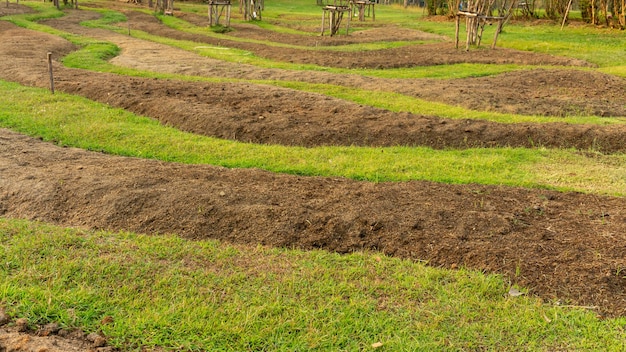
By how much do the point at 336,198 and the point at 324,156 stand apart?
205 centimetres

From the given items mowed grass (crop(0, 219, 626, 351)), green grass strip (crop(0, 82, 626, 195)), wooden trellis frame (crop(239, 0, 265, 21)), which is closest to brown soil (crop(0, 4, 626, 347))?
mowed grass (crop(0, 219, 626, 351))

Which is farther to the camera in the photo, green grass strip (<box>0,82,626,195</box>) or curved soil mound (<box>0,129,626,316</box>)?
green grass strip (<box>0,82,626,195</box>)

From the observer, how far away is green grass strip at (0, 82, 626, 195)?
7.95 meters

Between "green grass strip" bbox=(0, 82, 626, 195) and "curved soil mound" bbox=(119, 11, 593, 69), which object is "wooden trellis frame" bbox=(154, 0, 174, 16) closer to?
"curved soil mound" bbox=(119, 11, 593, 69)

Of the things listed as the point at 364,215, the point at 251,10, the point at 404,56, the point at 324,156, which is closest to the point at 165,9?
the point at 251,10

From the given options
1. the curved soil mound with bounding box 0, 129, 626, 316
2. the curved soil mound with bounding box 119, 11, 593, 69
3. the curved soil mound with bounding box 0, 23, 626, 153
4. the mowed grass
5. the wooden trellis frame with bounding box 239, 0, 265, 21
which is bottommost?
the mowed grass

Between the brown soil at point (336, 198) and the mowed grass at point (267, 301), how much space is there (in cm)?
36

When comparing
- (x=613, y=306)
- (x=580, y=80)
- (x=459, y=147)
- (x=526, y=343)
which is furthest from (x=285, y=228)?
(x=580, y=80)

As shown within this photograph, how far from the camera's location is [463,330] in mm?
Answer: 4387

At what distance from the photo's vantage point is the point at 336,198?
22.3ft

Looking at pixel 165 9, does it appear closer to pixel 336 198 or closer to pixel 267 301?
pixel 336 198

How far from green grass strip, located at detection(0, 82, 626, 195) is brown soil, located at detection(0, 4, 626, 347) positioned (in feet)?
1.63

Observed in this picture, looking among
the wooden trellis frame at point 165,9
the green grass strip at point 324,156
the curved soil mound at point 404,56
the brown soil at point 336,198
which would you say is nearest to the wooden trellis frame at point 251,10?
the wooden trellis frame at point 165,9

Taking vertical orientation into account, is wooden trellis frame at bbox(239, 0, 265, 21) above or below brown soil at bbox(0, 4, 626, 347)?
above
